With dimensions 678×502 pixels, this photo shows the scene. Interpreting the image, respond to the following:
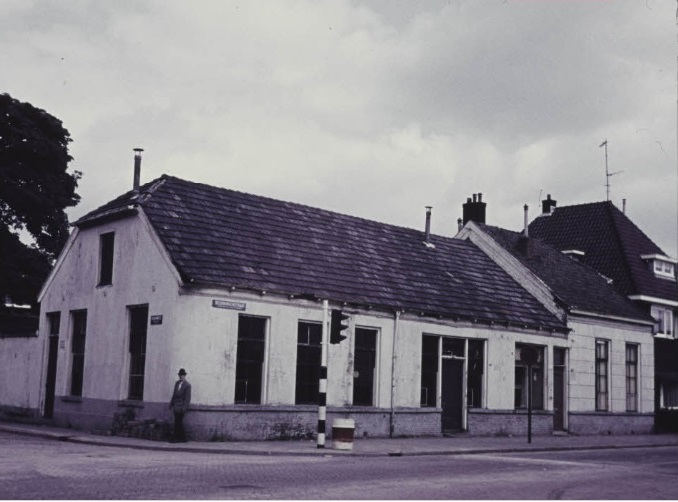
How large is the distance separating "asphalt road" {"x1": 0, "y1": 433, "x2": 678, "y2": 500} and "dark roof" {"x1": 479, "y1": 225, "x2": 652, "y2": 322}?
13949mm

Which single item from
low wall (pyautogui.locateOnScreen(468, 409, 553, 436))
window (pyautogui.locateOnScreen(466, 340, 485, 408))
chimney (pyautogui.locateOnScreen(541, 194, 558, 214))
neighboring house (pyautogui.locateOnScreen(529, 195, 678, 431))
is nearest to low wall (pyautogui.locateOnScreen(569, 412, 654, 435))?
neighboring house (pyautogui.locateOnScreen(529, 195, 678, 431))

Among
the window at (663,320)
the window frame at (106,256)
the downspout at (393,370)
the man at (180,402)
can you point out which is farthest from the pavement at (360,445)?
the window at (663,320)

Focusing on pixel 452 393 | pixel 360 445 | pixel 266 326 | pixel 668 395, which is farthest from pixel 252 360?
pixel 668 395

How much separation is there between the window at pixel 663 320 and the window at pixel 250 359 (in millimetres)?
20439

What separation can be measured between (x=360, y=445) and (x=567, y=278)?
15857 millimetres

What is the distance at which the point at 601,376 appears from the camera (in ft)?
110

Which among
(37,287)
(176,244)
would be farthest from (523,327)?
(37,287)

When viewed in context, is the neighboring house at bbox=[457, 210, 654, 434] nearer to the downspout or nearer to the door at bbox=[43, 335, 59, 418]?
the downspout

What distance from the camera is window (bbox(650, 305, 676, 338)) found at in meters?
36.8

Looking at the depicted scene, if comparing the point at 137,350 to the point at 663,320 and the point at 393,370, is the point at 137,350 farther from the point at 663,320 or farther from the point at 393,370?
the point at 663,320

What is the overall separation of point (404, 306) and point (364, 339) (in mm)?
1774

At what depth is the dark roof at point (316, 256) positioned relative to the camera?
2295cm

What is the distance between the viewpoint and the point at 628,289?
1433 inches

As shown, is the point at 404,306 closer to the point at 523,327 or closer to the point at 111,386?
the point at 523,327
